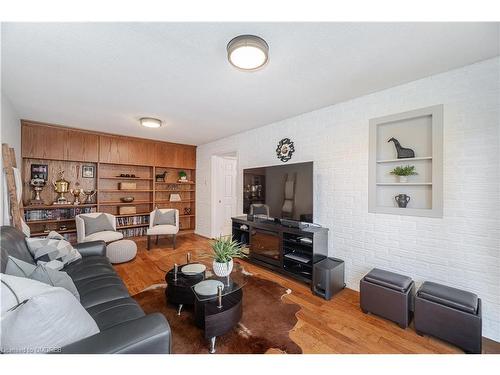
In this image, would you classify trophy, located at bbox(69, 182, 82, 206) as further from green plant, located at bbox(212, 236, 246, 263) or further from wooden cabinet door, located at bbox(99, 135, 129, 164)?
green plant, located at bbox(212, 236, 246, 263)

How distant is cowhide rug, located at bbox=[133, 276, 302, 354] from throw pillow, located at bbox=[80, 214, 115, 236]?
1.76 metres

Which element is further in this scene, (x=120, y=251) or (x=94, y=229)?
(x=94, y=229)

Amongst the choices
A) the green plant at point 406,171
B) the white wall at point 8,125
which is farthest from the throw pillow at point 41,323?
the green plant at point 406,171

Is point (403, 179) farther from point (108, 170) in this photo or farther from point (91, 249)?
point (108, 170)

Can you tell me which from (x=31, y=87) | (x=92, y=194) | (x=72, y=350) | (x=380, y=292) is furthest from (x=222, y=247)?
(x=92, y=194)

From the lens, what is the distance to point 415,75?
1991 millimetres

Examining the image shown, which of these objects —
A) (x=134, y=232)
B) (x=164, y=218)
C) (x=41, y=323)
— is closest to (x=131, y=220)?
(x=134, y=232)

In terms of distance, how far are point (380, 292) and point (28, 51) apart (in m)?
3.62

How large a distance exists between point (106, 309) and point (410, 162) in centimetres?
300

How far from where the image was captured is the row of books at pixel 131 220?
4.42 meters

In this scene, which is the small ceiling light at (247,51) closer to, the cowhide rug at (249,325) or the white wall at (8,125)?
the cowhide rug at (249,325)

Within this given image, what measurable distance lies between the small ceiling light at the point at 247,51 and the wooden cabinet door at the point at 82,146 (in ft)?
12.7

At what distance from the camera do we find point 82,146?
3992mm

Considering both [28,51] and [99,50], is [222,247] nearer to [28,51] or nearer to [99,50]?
[99,50]
